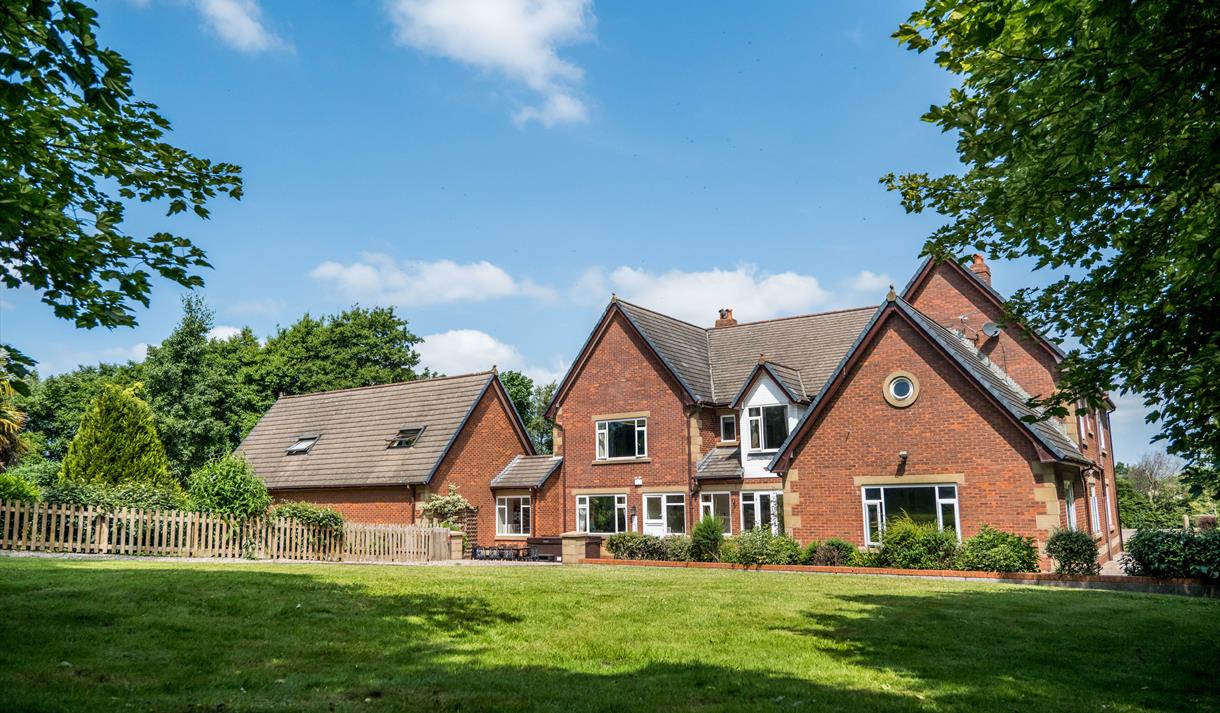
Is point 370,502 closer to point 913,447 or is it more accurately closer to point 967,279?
point 913,447

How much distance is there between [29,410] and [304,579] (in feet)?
207

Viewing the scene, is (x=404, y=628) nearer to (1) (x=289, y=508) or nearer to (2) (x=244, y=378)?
(1) (x=289, y=508)

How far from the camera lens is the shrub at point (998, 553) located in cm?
2297

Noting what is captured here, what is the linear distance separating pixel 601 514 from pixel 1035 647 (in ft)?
84.3

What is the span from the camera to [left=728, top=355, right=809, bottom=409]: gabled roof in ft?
102

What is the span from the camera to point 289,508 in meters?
26.4

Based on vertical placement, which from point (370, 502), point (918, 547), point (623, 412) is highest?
point (623, 412)

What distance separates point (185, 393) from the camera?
51.3 m

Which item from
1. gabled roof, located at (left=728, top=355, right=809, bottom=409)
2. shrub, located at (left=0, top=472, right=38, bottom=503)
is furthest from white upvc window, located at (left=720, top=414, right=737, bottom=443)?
shrub, located at (left=0, top=472, right=38, bottom=503)

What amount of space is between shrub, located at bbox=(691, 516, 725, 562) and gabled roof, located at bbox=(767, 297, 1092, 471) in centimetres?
296

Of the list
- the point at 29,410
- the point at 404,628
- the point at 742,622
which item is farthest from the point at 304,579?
the point at 29,410

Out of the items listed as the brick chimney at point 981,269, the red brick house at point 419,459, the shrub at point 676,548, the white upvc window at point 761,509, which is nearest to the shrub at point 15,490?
the red brick house at point 419,459

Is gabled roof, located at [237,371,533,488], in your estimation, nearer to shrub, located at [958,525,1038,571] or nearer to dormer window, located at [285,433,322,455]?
dormer window, located at [285,433,322,455]

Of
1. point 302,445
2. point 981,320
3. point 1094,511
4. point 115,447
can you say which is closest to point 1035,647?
point 1094,511
